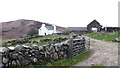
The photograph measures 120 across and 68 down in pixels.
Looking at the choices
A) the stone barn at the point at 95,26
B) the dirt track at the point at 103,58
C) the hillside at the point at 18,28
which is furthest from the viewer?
the hillside at the point at 18,28

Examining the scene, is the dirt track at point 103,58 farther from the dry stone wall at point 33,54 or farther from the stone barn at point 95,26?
the stone barn at point 95,26

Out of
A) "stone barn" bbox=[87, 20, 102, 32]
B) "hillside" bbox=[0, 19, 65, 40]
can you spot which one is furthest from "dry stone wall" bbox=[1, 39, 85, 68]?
"hillside" bbox=[0, 19, 65, 40]

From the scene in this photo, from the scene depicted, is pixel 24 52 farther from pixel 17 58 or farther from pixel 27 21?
pixel 27 21

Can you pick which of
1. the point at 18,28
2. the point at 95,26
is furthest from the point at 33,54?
the point at 18,28

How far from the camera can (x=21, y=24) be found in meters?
160

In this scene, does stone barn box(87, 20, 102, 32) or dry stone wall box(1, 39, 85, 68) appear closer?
dry stone wall box(1, 39, 85, 68)

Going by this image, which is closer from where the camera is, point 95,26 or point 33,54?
point 33,54

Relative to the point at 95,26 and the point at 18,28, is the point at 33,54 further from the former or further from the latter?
the point at 18,28

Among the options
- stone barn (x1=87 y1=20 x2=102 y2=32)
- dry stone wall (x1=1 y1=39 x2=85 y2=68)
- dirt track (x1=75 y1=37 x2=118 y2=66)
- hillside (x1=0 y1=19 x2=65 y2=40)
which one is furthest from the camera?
hillside (x1=0 y1=19 x2=65 y2=40)

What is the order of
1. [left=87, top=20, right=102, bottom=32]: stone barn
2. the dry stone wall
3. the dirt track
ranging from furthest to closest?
[left=87, top=20, right=102, bottom=32]: stone barn, the dirt track, the dry stone wall

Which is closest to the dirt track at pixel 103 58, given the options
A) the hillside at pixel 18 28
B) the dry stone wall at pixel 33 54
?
the dry stone wall at pixel 33 54

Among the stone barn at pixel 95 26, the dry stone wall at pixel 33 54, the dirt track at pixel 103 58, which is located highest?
the stone barn at pixel 95 26

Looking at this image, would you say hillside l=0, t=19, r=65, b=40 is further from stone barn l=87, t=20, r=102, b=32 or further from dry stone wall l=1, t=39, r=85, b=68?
dry stone wall l=1, t=39, r=85, b=68

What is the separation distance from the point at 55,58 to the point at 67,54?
1.54 m
